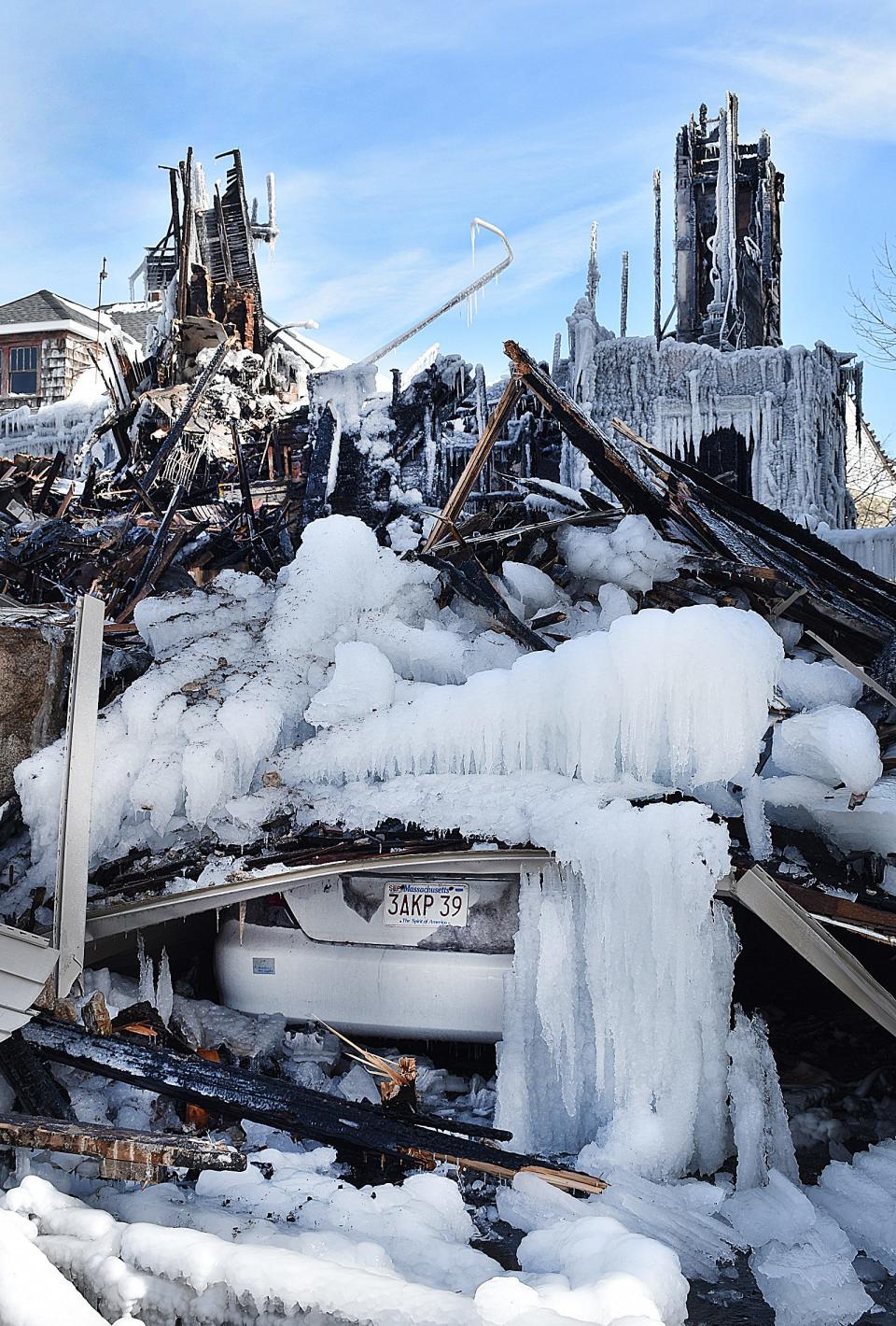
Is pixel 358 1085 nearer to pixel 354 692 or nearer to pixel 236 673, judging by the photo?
pixel 354 692

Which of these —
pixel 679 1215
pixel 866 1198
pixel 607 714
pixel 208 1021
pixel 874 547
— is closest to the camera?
pixel 679 1215

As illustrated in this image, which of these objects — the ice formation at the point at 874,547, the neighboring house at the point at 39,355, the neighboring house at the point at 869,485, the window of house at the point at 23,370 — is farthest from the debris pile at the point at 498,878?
the window of house at the point at 23,370

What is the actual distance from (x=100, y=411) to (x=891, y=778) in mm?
24206

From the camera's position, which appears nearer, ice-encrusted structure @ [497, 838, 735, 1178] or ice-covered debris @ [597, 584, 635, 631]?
ice-encrusted structure @ [497, 838, 735, 1178]

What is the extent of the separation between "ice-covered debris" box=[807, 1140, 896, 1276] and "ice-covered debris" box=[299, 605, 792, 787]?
1415mm

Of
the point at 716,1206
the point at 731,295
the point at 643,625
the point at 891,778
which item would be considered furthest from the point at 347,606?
the point at 731,295

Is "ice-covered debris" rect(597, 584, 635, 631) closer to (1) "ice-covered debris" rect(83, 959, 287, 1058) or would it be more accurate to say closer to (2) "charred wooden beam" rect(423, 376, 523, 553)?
(2) "charred wooden beam" rect(423, 376, 523, 553)

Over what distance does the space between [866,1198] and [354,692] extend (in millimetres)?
2576

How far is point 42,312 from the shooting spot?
28609mm

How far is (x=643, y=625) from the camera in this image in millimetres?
3643

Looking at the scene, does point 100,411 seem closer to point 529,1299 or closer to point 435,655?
point 435,655

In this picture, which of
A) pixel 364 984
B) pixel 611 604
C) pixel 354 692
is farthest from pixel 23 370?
pixel 364 984

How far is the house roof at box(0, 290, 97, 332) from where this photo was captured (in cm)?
2839

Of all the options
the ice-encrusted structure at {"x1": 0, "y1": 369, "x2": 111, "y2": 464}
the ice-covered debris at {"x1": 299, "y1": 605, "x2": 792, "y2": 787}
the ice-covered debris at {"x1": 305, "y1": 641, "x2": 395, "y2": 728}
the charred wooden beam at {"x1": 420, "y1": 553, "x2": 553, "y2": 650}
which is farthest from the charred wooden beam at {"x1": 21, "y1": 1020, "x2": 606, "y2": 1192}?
the ice-encrusted structure at {"x1": 0, "y1": 369, "x2": 111, "y2": 464}
